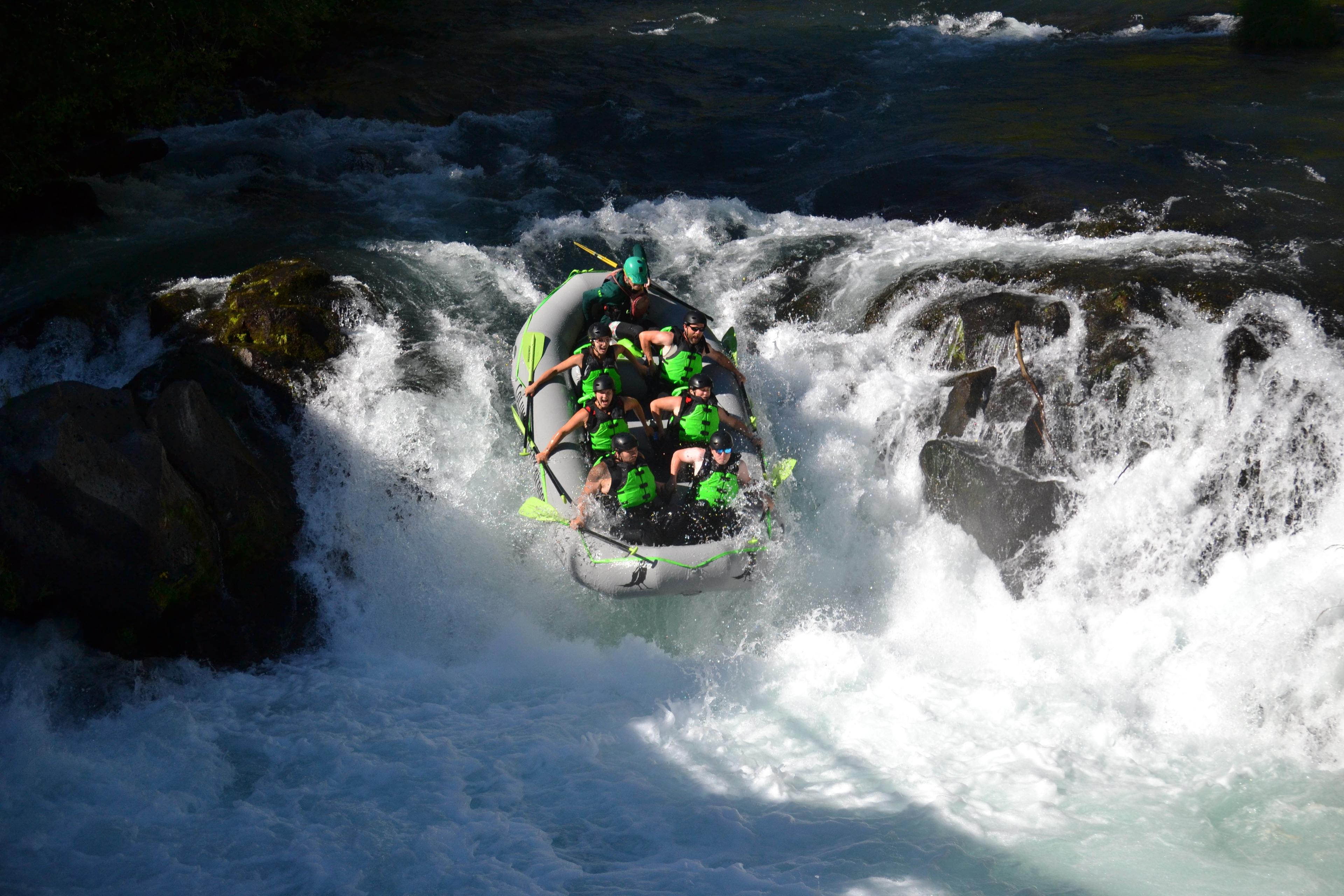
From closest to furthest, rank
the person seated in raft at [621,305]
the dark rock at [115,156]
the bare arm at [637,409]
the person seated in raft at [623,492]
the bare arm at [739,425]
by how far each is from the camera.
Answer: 1. the person seated in raft at [623,492]
2. the bare arm at [739,425]
3. the bare arm at [637,409]
4. the person seated in raft at [621,305]
5. the dark rock at [115,156]

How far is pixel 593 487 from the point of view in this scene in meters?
6.93

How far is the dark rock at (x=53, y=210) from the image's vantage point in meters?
10.7

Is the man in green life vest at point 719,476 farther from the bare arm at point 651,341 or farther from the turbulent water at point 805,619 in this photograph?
the bare arm at point 651,341

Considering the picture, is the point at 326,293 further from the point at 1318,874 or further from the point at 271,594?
the point at 1318,874

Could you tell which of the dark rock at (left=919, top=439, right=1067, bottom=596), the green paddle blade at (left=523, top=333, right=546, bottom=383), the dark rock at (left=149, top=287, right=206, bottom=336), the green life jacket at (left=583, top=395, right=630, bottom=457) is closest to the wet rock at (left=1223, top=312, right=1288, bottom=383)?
the dark rock at (left=919, top=439, right=1067, bottom=596)

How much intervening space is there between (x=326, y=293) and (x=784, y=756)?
5908 millimetres

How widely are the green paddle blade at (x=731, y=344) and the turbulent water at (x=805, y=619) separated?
2.38 ft

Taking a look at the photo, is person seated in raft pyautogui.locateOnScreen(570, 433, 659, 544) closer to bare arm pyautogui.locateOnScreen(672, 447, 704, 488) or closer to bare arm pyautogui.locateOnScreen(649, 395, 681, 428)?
bare arm pyautogui.locateOnScreen(672, 447, 704, 488)

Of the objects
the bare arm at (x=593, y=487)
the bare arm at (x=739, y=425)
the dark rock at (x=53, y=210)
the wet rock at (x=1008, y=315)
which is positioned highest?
the dark rock at (x=53, y=210)

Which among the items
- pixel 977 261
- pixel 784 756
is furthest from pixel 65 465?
pixel 977 261

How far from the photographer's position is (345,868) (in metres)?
5.33

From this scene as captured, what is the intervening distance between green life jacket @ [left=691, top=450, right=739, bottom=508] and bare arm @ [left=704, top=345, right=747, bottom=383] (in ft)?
3.75

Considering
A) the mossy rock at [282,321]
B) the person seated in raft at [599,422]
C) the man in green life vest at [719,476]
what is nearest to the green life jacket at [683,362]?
the person seated in raft at [599,422]

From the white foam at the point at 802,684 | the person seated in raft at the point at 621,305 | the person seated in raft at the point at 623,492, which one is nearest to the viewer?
the white foam at the point at 802,684
